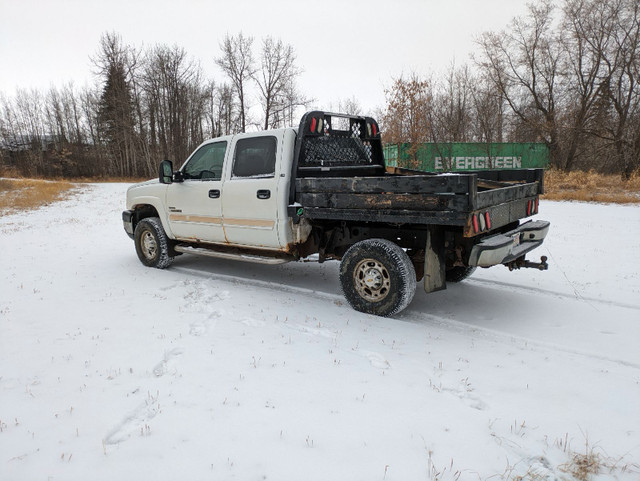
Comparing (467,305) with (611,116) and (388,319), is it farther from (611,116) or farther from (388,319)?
(611,116)

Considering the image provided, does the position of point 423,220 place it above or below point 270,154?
below

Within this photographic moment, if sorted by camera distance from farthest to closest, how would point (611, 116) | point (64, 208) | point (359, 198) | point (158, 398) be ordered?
point (611, 116), point (64, 208), point (359, 198), point (158, 398)

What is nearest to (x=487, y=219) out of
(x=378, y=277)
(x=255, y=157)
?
(x=378, y=277)

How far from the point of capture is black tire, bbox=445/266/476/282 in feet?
18.7

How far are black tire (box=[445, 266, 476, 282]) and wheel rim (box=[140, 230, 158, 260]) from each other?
4.49 meters

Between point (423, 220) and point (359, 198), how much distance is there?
2.44ft

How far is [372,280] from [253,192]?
1.91 meters

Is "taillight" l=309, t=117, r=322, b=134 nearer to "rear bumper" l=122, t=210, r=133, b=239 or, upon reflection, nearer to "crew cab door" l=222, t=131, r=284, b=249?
"crew cab door" l=222, t=131, r=284, b=249

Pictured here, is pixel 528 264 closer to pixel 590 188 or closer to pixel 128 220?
pixel 128 220

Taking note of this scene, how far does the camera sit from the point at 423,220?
13.2 ft

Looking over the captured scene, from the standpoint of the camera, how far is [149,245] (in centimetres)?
697

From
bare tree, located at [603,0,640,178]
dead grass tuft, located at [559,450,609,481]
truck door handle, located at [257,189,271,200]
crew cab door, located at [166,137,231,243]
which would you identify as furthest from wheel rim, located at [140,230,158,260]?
bare tree, located at [603,0,640,178]

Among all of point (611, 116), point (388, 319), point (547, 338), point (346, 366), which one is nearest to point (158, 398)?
→ point (346, 366)

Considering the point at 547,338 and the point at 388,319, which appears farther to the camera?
the point at 388,319
